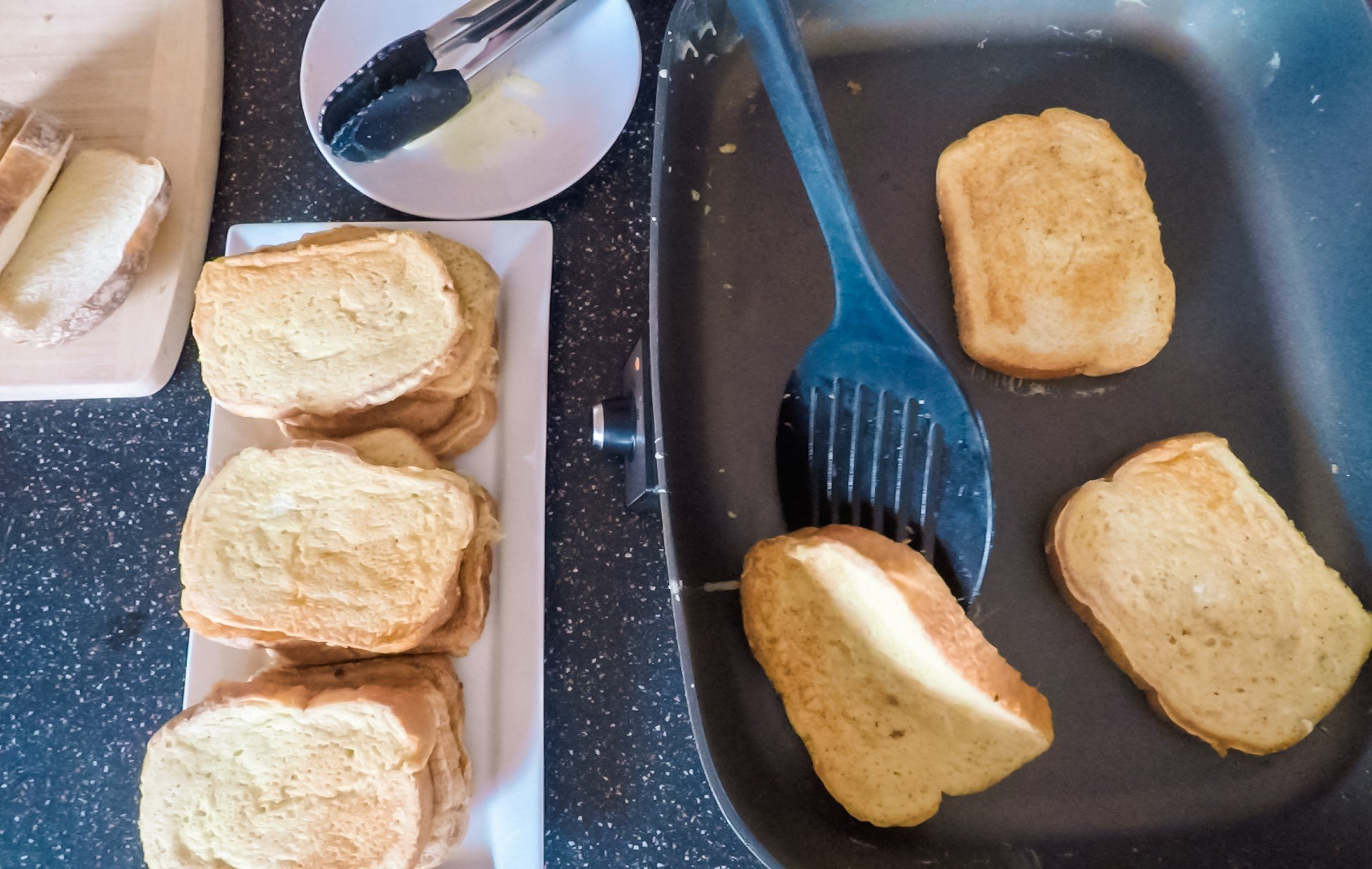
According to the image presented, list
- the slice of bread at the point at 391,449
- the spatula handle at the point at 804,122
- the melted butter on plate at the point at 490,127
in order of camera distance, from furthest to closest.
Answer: the melted butter on plate at the point at 490,127 → the slice of bread at the point at 391,449 → the spatula handle at the point at 804,122

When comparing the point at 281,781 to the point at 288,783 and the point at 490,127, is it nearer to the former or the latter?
the point at 288,783

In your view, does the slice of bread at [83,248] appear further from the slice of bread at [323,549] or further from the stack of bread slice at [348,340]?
the slice of bread at [323,549]

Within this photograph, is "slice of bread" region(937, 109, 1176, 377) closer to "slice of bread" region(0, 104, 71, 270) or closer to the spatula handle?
the spatula handle

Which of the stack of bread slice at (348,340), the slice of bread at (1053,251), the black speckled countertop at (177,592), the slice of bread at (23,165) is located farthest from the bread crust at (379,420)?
the slice of bread at (1053,251)

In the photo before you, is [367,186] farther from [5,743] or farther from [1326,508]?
[1326,508]

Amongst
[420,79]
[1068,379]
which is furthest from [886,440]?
[420,79]
